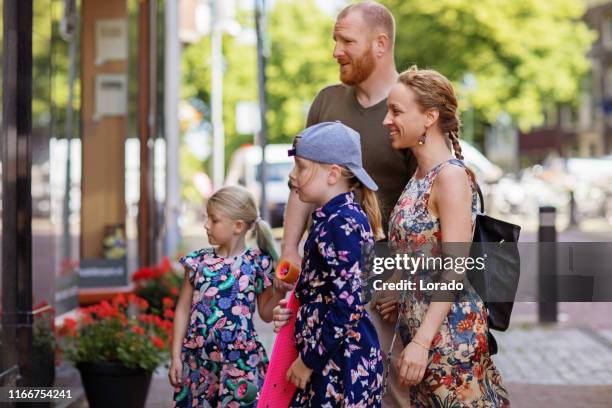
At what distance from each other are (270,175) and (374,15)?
24.5 m

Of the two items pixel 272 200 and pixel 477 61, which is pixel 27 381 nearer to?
pixel 272 200

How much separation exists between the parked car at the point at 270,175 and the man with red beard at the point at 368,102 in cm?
2103

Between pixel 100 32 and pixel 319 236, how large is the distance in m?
6.94

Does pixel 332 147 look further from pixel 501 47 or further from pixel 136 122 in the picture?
pixel 501 47

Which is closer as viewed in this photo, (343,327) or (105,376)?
(343,327)

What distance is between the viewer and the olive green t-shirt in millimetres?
4207

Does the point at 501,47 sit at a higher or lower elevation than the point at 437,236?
higher

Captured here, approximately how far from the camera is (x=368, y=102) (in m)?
4.30

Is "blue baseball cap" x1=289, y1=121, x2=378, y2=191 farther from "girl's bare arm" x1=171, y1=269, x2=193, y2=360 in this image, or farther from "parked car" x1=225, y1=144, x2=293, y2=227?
"parked car" x1=225, y1=144, x2=293, y2=227

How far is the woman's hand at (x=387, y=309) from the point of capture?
381cm

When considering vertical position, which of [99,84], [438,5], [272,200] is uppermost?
[438,5]

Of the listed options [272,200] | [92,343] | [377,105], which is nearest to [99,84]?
[92,343]

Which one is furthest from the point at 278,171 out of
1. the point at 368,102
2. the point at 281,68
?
the point at 368,102

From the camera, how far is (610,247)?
13.7ft
